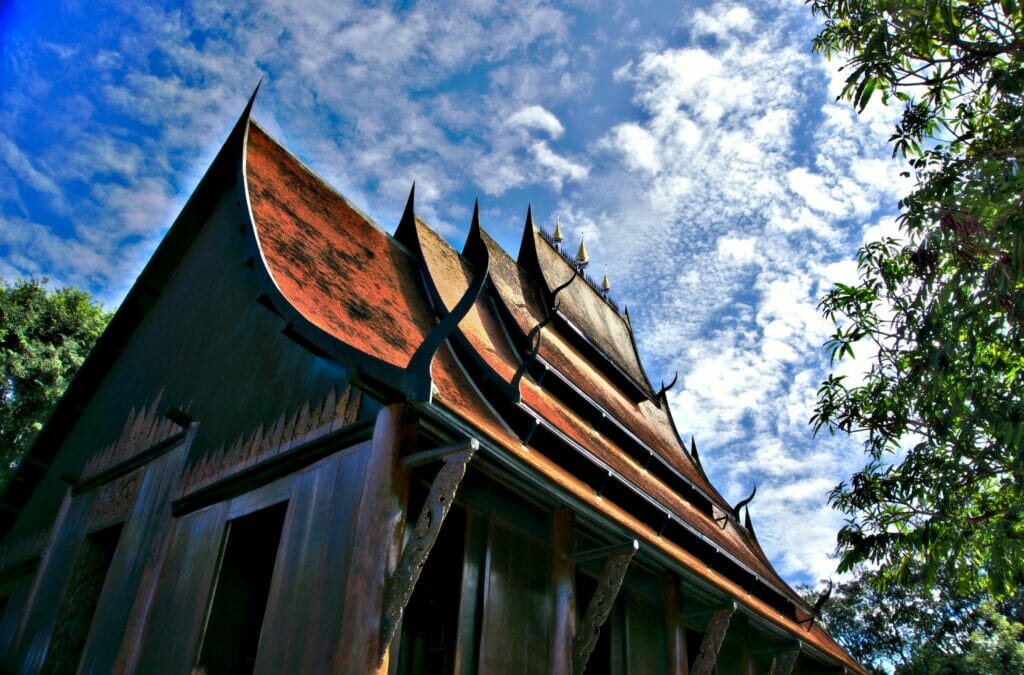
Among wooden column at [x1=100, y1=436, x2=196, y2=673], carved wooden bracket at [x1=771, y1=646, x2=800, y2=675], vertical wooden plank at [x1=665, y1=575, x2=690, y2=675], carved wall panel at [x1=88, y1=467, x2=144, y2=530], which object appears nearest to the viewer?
wooden column at [x1=100, y1=436, x2=196, y2=673]

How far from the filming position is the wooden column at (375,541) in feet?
13.4

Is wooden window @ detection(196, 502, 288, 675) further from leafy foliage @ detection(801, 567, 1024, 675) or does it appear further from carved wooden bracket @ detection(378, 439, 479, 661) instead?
leafy foliage @ detection(801, 567, 1024, 675)

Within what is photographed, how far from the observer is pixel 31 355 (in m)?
18.8

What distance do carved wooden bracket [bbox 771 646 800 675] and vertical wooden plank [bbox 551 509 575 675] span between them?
4403mm

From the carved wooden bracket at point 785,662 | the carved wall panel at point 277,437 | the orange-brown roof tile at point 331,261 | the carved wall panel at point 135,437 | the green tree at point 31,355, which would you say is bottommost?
the carved wooden bracket at point 785,662

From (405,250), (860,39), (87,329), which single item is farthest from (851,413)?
(87,329)

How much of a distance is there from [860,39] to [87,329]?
66.3 feet

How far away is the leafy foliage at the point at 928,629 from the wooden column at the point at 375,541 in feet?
54.8

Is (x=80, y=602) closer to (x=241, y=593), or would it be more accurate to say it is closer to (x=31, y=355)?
(x=241, y=593)

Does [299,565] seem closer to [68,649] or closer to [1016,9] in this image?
[68,649]

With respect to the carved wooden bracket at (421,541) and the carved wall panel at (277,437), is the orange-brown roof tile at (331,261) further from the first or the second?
the carved wooden bracket at (421,541)

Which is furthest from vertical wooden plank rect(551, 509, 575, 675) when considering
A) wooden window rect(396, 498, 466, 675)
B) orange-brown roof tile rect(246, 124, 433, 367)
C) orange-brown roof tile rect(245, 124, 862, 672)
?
orange-brown roof tile rect(246, 124, 433, 367)

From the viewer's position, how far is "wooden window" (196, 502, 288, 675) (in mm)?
5367

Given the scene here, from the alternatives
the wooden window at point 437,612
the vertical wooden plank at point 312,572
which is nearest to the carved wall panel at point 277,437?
the vertical wooden plank at point 312,572
